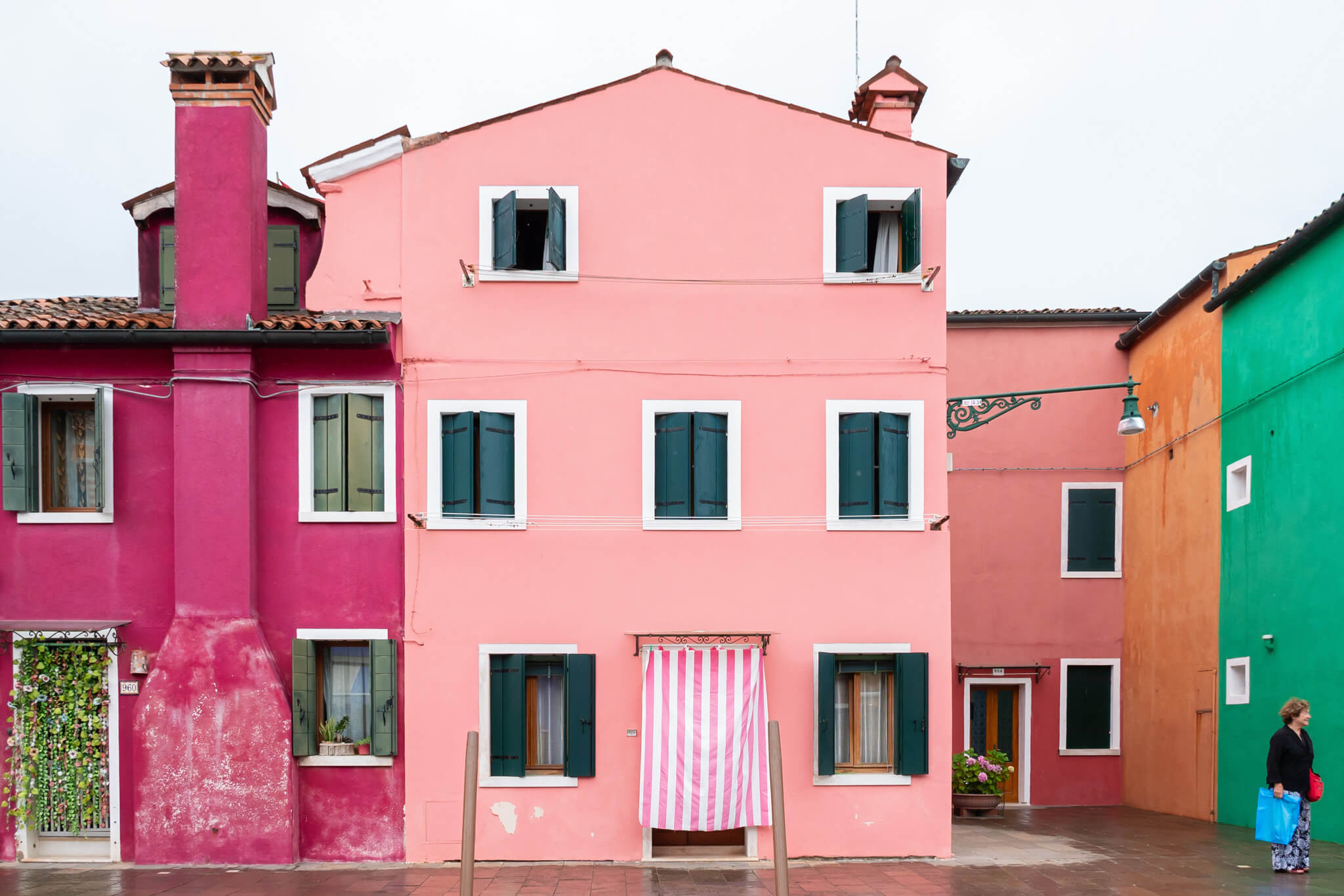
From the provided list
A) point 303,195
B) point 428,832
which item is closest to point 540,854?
point 428,832

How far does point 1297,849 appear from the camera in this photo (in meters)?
11.1

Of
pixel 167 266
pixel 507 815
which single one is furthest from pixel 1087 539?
pixel 167 266

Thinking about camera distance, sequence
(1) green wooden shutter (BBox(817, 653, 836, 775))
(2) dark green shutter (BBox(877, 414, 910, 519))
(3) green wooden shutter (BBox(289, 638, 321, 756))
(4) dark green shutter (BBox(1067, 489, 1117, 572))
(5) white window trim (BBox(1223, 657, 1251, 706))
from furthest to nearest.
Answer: (4) dark green shutter (BBox(1067, 489, 1117, 572)), (5) white window trim (BBox(1223, 657, 1251, 706)), (2) dark green shutter (BBox(877, 414, 910, 519)), (1) green wooden shutter (BBox(817, 653, 836, 775)), (3) green wooden shutter (BBox(289, 638, 321, 756))

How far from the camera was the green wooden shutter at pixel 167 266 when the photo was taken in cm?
1426

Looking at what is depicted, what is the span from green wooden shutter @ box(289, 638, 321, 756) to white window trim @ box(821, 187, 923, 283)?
279 inches

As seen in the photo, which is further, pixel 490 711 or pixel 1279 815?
pixel 490 711

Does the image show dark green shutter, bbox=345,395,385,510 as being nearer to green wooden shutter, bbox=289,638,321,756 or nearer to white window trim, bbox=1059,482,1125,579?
green wooden shutter, bbox=289,638,321,756

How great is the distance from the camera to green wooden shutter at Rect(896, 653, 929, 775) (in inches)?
491

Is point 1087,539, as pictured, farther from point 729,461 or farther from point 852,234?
point 729,461

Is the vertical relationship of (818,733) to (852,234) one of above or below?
below

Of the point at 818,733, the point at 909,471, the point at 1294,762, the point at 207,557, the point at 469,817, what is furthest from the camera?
the point at 909,471

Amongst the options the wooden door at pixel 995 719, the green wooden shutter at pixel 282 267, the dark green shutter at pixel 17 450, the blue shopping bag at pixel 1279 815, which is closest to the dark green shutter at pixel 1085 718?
the wooden door at pixel 995 719

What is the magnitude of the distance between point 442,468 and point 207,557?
266 cm

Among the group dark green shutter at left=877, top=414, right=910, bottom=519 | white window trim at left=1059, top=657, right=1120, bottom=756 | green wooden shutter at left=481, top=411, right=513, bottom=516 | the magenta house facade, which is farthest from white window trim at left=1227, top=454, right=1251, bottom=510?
the magenta house facade
